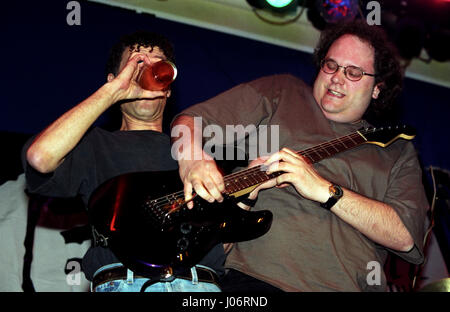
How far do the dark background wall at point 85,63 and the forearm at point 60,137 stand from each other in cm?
140

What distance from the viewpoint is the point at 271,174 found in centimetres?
192

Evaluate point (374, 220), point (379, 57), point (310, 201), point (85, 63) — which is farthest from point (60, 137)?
point (85, 63)

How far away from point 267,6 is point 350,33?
5.16 feet

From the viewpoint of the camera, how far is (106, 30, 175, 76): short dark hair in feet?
7.83

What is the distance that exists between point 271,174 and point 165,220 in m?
0.49

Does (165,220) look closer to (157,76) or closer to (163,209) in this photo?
(163,209)

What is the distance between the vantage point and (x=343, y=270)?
1852mm

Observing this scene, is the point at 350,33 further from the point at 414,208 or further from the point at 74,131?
the point at 74,131

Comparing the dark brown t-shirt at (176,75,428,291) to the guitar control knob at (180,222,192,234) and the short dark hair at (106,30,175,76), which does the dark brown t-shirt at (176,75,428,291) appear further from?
the short dark hair at (106,30,175,76)

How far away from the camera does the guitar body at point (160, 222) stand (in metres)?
1.66

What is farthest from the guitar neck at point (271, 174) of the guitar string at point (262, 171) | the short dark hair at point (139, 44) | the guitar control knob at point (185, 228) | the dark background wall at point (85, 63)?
the dark background wall at point (85, 63)

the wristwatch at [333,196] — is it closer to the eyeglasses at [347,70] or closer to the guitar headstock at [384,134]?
the guitar headstock at [384,134]

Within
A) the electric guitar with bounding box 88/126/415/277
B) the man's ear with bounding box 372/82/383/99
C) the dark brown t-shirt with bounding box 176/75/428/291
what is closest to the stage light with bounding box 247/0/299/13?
the man's ear with bounding box 372/82/383/99

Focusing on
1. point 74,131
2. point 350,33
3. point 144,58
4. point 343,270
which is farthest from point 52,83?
point 343,270
